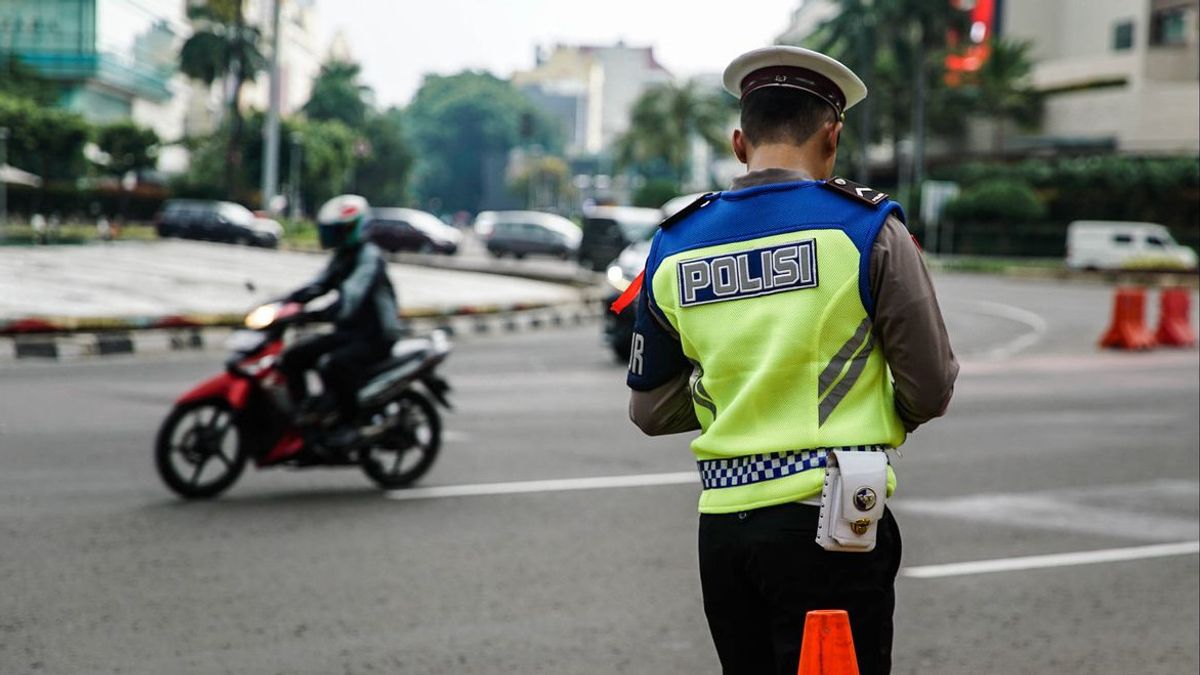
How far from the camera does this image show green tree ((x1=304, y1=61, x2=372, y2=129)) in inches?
4343

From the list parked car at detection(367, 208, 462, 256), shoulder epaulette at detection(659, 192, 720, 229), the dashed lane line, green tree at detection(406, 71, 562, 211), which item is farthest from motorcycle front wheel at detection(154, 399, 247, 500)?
green tree at detection(406, 71, 562, 211)

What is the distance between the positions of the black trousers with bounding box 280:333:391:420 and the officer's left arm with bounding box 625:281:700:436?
5.58 m

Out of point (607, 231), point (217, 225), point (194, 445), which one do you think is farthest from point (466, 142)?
point (194, 445)

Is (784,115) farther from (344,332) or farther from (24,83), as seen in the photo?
(24,83)

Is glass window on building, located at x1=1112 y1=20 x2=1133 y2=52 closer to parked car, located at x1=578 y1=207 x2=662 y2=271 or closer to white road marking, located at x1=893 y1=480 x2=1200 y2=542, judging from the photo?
parked car, located at x1=578 y1=207 x2=662 y2=271

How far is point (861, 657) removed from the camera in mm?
2701

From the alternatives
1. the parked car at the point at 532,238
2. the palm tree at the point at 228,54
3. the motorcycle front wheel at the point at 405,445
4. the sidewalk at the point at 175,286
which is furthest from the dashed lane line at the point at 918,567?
the palm tree at the point at 228,54

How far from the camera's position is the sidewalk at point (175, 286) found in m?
20.9

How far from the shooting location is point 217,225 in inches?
1949

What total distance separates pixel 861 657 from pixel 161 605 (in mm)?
3871

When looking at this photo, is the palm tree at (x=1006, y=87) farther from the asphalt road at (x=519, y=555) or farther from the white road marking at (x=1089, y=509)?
the white road marking at (x=1089, y=509)

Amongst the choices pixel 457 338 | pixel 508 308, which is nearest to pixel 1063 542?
pixel 457 338

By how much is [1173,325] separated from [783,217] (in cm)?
2023

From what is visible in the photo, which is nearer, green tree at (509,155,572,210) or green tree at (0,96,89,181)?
green tree at (0,96,89,181)
